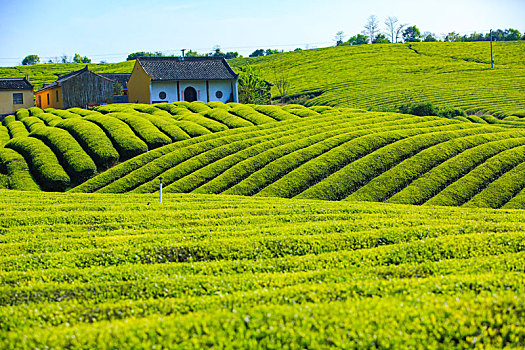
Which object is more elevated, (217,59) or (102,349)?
(217,59)

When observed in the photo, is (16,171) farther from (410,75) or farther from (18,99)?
(410,75)

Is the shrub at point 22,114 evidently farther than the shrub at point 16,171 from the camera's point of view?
Yes

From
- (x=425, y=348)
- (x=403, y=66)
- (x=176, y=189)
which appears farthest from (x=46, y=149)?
(x=403, y=66)

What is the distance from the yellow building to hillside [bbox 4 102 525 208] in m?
28.6

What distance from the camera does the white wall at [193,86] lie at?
6081cm

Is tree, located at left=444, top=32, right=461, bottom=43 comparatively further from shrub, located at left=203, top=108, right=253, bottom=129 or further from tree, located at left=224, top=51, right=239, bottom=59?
shrub, located at left=203, top=108, right=253, bottom=129

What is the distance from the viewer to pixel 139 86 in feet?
209

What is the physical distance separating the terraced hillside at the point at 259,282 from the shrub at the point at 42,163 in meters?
14.8

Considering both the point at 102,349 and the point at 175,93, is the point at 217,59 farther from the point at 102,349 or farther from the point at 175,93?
the point at 102,349

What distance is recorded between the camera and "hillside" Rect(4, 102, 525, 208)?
89.1 feet

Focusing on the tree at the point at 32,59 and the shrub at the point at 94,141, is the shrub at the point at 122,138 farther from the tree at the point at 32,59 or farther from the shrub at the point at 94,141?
the tree at the point at 32,59

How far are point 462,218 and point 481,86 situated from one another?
73.5 meters

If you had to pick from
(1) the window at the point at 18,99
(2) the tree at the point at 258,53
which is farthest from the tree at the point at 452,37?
(1) the window at the point at 18,99

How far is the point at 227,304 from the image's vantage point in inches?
328
